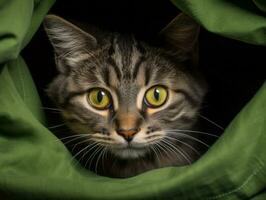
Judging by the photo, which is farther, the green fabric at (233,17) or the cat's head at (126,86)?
the cat's head at (126,86)

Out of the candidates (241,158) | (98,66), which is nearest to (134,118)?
(98,66)

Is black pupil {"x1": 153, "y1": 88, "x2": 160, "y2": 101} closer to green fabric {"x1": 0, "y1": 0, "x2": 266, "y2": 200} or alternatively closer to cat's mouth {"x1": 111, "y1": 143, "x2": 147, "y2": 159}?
cat's mouth {"x1": 111, "y1": 143, "x2": 147, "y2": 159}

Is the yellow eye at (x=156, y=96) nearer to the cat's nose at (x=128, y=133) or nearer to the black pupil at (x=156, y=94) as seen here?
the black pupil at (x=156, y=94)

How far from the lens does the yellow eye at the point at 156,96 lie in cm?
135

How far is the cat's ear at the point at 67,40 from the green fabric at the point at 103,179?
0.62 ft

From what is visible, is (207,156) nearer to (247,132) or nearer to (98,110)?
(247,132)

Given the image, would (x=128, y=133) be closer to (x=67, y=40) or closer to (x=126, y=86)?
(x=126, y=86)

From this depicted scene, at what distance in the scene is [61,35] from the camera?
1.42m

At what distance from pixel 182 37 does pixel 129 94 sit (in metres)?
0.24

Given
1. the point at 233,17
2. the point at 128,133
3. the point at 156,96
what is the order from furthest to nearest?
the point at 156,96 < the point at 128,133 < the point at 233,17

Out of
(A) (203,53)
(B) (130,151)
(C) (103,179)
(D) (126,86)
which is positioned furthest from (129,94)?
(A) (203,53)

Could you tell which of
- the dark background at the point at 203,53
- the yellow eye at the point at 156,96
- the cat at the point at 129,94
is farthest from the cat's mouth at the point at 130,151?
the dark background at the point at 203,53

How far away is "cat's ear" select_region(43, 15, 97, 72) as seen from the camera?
1.39 m

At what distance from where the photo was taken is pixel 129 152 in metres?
1.33
